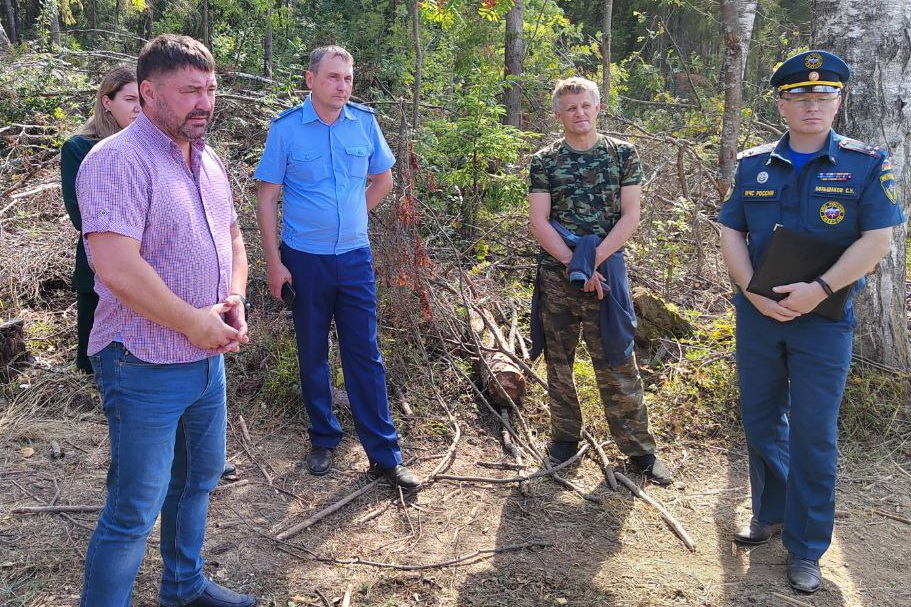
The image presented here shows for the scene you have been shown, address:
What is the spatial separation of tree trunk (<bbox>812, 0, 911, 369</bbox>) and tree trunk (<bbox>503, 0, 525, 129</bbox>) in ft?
16.7

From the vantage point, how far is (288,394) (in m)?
5.03

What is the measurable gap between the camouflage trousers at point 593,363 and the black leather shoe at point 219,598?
2160mm

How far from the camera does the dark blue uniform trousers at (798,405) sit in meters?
3.28

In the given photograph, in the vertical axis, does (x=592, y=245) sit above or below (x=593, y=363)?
above

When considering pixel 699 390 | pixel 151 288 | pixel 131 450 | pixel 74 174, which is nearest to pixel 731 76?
pixel 699 390

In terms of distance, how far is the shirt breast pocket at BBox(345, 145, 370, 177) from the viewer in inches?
162

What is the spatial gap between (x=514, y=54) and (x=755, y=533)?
7663mm

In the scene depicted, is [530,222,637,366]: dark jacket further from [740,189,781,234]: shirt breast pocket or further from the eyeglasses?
the eyeglasses

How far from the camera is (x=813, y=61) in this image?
126 inches

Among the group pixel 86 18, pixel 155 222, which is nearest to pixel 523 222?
pixel 155 222

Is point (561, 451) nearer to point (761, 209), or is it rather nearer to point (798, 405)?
point (798, 405)

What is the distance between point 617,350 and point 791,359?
1.01 m

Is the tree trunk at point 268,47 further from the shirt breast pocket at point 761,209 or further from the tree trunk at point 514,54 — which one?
the shirt breast pocket at point 761,209

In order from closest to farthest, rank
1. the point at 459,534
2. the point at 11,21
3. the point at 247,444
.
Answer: the point at 459,534 < the point at 247,444 < the point at 11,21
